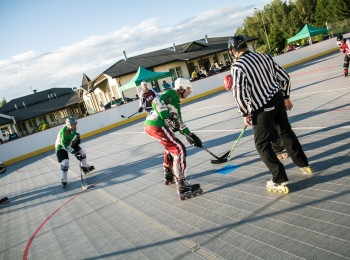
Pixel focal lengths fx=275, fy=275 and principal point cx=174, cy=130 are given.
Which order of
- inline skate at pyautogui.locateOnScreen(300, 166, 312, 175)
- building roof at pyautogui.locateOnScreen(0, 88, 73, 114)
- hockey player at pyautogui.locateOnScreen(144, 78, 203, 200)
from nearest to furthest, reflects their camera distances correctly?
1. inline skate at pyautogui.locateOnScreen(300, 166, 312, 175)
2. hockey player at pyautogui.locateOnScreen(144, 78, 203, 200)
3. building roof at pyautogui.locateOnScreen(0, 88, 73, 114)

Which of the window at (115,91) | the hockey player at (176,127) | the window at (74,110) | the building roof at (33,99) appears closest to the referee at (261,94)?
the hockey player at (176,127)

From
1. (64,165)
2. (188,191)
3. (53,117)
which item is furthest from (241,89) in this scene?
(53,117)

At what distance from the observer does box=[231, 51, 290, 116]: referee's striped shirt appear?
3252 millimetres

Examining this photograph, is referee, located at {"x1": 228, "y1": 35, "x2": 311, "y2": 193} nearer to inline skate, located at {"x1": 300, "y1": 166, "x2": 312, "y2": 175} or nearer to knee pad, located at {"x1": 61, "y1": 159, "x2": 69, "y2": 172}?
inline skate, located at {"x1": 300, "y1": 166, "x2": 312, "y2": 175}

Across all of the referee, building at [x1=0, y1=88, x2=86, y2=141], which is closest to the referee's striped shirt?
the referee

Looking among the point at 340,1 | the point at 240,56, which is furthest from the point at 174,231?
the point at 340,1

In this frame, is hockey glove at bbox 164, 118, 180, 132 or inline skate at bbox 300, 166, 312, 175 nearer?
inline skate at bbox 300, 166, 312, 175

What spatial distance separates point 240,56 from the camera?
11.2ft

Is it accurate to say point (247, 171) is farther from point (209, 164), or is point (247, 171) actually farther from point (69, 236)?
point (69, 236)

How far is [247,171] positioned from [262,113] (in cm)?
159

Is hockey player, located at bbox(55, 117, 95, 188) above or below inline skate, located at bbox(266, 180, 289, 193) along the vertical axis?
above

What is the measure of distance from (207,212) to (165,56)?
3232 centimetres

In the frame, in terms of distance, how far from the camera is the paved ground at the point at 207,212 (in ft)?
8.81

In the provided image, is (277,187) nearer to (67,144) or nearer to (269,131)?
(269,131)
